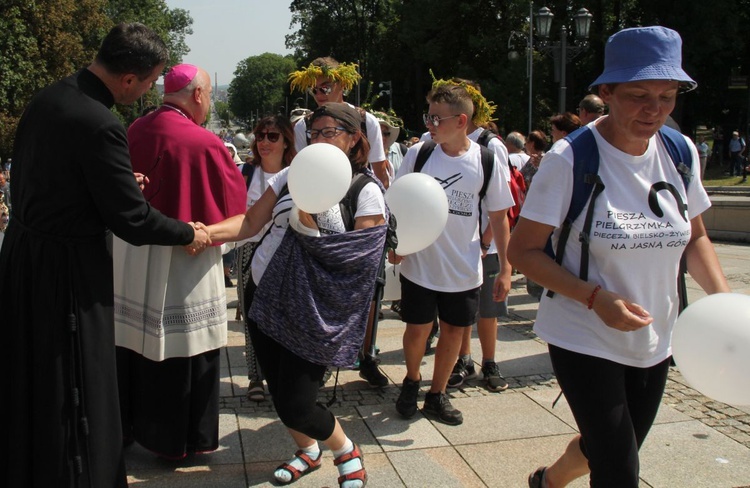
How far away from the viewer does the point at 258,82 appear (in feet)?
480

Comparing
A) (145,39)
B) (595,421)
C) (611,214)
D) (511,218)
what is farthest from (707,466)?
(145,39)

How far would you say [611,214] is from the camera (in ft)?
8.26

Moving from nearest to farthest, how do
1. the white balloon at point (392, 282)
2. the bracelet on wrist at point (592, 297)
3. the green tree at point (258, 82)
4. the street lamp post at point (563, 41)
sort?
the bracelet on wrist at point (592, 297), the white balloon at point (392, 282), the street lamp post at point (563, 41), the green tree at point (258, 82)

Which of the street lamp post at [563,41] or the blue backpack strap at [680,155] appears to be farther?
the street lamp post at [563,41]

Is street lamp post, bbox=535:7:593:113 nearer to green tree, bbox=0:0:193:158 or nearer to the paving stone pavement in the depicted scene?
the paving stone pavement

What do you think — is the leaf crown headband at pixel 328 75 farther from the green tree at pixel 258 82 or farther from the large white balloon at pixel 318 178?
the green tree at pixel 258 82

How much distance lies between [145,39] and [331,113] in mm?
895

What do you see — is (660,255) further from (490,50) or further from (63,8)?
(490,50)

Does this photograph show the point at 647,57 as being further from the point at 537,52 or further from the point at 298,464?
the point at 537,52

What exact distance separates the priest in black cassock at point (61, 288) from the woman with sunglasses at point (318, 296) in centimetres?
70

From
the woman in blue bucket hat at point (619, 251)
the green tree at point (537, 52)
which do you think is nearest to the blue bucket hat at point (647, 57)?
the woman in blue bucket hat at point (619, 251)

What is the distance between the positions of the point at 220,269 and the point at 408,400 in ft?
4.90

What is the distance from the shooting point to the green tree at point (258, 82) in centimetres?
14325

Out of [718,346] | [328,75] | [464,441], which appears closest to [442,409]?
[464,441]
